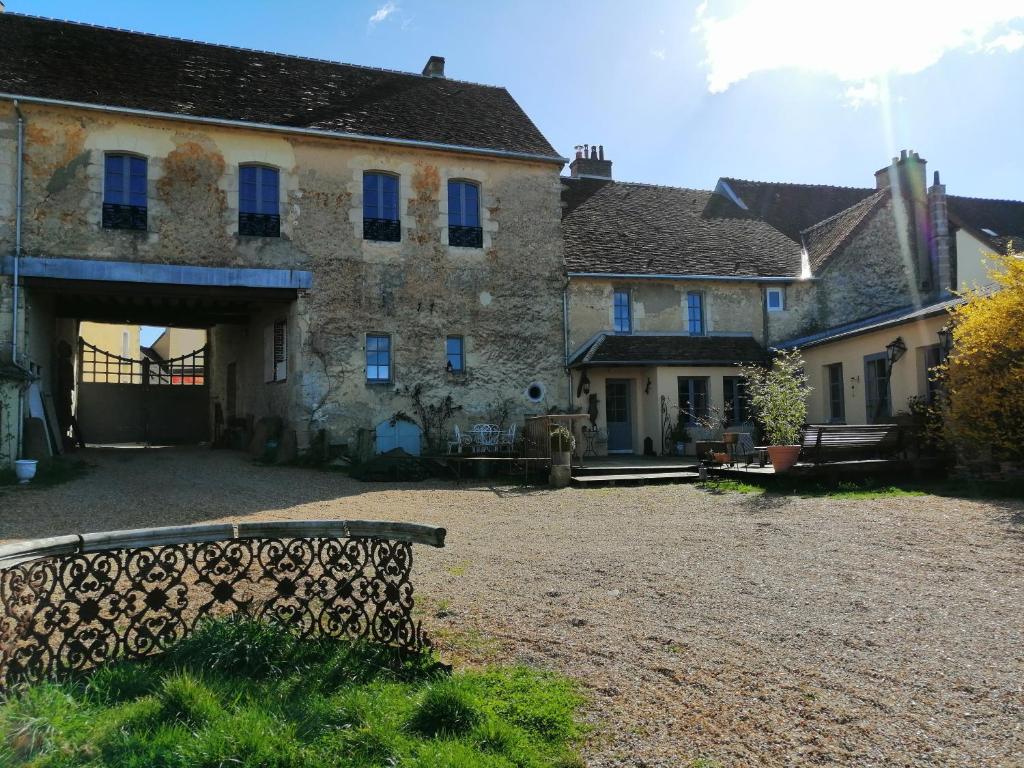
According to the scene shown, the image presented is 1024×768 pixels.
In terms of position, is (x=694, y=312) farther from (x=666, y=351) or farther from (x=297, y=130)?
(x=297, y=130)

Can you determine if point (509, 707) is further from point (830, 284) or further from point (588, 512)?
point (830, 284)

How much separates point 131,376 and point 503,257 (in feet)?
47.9

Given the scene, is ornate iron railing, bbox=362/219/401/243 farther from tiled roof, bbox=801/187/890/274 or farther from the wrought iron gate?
tiled roof, bbox=801/187/890/274

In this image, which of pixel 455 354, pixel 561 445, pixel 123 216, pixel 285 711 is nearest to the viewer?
pixel 285 711

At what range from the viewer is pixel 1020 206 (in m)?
25.0

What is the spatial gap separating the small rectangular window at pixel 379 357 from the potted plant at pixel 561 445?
4.44 m

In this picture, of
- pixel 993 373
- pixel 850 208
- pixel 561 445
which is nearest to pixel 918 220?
pixel 850 208

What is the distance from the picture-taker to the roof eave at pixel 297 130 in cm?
Result: 1419

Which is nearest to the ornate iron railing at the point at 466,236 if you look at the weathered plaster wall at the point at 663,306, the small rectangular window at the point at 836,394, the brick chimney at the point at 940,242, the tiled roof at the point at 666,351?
the weathered plaster wall at the point at 663,306

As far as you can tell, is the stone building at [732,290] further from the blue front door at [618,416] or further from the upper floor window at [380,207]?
the upper floor window at [380,207]

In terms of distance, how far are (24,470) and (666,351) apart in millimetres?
13891

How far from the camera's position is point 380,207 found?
16.8 metres

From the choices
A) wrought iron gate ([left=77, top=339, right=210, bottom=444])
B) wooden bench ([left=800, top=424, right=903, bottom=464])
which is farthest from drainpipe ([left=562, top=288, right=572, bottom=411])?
wrought iron gate ([left=77, top=339, right=210, bottom=444])

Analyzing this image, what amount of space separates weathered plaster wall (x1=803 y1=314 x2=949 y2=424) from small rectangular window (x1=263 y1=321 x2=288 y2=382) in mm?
13101
